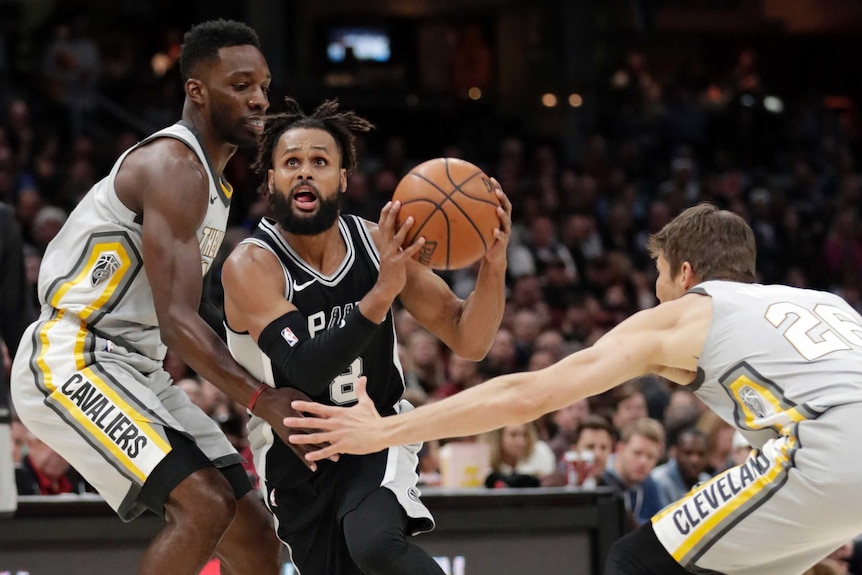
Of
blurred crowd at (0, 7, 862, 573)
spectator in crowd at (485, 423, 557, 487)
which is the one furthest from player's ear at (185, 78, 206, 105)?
spectator in crowd at (485, 423, 557, 487)

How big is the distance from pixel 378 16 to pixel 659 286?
1350 cm

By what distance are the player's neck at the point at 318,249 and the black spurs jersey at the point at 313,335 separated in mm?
23

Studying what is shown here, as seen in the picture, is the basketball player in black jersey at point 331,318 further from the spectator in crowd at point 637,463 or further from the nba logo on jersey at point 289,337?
the spectator in crowd at point 637,463

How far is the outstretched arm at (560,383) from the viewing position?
11.5 feet

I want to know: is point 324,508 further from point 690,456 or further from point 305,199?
point 690,456

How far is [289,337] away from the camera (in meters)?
3.95

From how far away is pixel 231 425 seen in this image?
25.0 feet

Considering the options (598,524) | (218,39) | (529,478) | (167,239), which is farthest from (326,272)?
(529,478)

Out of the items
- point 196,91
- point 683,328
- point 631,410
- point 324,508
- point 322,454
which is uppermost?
point 196,91

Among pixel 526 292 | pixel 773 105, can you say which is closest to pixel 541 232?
pixel 526 292

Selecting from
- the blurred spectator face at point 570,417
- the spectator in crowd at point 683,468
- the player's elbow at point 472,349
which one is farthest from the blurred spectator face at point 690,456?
the player's elbow at point 472,349

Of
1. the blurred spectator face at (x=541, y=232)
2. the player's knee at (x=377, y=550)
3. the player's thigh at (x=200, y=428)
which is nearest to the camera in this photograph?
the player's knee at (x=377, y=550)

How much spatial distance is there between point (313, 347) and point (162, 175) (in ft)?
2.52

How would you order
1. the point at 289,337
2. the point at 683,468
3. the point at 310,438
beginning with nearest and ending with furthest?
the point at 310,438 < the point at 289,337 < the point at 683,468
